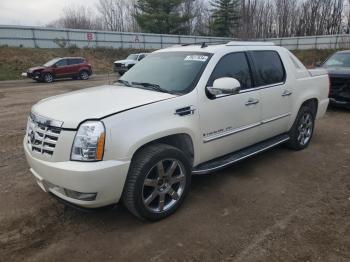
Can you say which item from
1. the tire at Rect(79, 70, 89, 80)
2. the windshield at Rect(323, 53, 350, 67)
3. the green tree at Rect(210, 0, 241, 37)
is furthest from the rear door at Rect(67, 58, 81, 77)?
the green tree at Rect(210, 0, 241, 37)

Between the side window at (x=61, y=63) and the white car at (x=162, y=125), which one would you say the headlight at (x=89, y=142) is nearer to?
the white car at (x=162, y=125)

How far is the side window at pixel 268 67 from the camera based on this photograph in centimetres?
442

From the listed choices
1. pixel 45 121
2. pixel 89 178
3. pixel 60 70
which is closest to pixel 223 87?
pixel 89 178

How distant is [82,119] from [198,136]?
1.32 m

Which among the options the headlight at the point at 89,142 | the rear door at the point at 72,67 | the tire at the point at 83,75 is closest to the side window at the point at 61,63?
the rear door at the point at 72,67

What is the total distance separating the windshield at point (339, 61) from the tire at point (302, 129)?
179 inches

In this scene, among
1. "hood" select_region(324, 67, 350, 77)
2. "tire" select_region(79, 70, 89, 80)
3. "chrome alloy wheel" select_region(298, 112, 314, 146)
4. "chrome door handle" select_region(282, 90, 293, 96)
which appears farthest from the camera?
"tire" select_region(79, 70, 89, 80)

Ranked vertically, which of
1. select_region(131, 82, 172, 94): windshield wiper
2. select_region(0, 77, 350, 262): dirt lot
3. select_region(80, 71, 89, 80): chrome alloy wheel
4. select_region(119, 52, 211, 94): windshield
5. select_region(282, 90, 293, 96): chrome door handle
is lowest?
select_region(80, 71, 89, 80): chrome alloy wheel

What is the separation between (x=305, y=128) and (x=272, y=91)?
1.45 metres

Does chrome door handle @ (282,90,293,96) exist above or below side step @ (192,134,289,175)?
above

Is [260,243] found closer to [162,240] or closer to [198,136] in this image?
[162,240]

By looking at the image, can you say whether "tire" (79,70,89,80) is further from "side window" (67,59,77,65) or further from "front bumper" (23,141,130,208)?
"front bumper" (23,141,130,208)

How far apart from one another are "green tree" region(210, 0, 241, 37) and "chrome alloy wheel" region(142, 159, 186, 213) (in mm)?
47440

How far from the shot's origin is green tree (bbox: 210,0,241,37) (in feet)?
156
